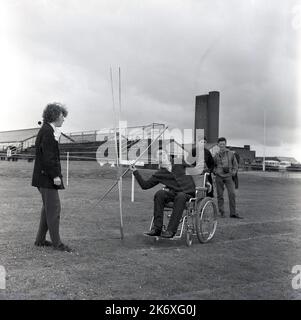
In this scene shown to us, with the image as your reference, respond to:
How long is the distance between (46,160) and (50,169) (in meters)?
0.12

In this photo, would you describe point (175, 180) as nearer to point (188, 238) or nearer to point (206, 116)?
point (188, 238)

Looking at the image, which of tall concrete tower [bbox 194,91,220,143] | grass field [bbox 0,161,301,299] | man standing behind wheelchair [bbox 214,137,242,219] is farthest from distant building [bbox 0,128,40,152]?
grass field [bbox 0,161,301,299]

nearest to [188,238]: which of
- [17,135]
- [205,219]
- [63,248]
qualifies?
[205,219]

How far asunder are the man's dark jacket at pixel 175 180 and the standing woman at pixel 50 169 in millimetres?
1408

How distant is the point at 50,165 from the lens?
6.29 meters

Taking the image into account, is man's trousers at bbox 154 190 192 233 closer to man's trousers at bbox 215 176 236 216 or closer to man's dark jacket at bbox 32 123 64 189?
man's dark jacket at bbox 32 123 64 189

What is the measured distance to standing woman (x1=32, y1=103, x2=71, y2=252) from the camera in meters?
6.30

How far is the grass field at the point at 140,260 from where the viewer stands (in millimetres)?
4855

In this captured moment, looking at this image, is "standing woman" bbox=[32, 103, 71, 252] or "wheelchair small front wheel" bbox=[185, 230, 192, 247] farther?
"wheelchair small front wheel" bbox=[185, 230, 192, 247]

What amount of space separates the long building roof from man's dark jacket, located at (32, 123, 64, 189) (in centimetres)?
3648

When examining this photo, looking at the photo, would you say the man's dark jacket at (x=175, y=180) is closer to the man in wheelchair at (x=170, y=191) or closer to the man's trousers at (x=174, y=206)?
the man in wheelchair at (x=170, y=191)

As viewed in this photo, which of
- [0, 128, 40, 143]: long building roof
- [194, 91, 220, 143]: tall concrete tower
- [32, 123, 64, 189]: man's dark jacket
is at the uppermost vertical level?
[0, 128, 40, 143]: long building roof

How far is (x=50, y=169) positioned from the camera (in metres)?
6.30
